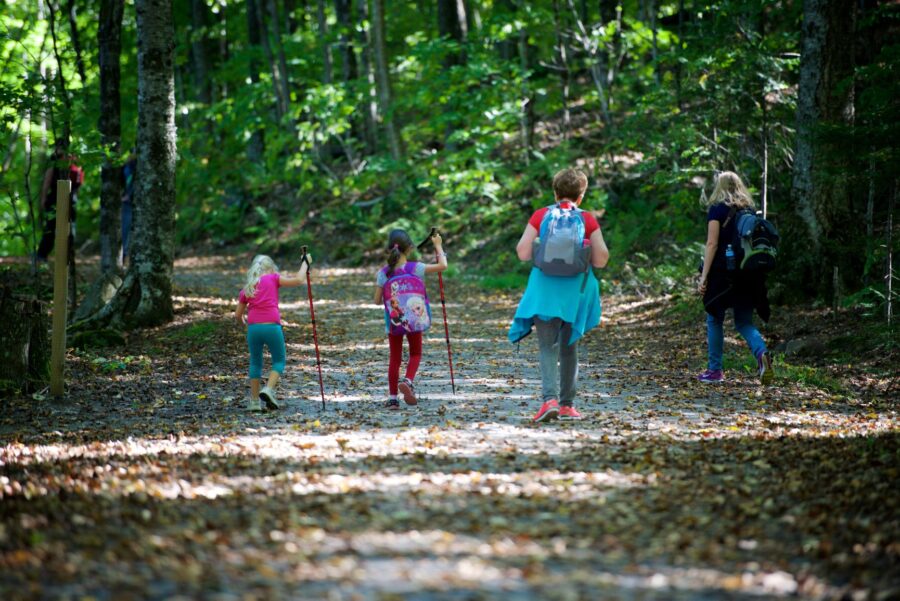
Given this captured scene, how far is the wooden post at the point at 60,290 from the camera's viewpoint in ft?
29.3

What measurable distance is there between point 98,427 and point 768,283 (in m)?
8.68

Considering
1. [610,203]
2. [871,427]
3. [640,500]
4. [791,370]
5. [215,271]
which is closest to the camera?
[640,500]

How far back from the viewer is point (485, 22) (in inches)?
786

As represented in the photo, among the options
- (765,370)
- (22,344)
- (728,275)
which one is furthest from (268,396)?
(765,370)

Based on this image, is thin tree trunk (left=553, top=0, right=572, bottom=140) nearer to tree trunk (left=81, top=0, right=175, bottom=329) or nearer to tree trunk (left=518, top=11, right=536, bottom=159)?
tree trunk (left=518, top=11, right=536, bottom=159)

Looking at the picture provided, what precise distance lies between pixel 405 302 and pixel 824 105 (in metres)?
6.38

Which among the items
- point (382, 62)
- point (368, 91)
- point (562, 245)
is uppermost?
point (382, 62)

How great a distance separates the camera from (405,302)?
866 cm

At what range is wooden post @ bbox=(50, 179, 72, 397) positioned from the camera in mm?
8945

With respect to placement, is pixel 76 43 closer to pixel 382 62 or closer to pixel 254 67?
pixel 382 62

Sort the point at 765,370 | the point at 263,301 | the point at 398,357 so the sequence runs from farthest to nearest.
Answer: the point at 765,370
the point at 398,357
the point at 263,301

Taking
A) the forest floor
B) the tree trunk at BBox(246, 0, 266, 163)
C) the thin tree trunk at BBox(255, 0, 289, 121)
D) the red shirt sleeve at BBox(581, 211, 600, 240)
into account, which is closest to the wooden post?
the forest floor

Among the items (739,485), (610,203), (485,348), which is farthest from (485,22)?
(739,485)

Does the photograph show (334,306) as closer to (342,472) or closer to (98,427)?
(98,427)
